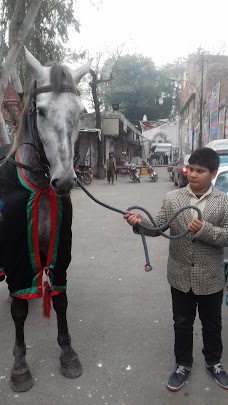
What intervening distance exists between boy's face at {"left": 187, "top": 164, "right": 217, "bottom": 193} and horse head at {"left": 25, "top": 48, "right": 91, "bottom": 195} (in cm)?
80

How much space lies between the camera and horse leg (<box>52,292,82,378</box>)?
265 centimetres

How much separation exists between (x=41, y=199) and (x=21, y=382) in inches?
52.9

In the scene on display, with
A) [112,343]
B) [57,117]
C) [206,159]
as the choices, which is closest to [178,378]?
[112,343]

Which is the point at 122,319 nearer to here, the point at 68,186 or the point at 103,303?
the point at 103,303

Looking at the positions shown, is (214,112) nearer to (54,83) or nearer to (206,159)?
(206,159)

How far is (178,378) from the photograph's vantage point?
2512mm

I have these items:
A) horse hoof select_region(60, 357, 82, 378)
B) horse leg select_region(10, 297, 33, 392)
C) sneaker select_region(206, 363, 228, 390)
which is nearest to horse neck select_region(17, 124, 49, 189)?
horse leg select_region(10, 297, 33, 392)

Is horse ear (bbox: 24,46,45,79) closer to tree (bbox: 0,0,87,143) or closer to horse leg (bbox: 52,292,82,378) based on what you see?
horse leg (bbox: 52,292,82,378)

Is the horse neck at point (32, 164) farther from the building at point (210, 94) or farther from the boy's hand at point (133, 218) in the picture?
the building at point (210, 94)

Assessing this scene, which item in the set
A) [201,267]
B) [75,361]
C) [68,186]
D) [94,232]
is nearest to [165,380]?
[75,361]

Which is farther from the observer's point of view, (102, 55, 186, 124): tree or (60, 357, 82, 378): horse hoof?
(102, 55, 186, 124): tree

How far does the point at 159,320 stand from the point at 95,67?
1800cm

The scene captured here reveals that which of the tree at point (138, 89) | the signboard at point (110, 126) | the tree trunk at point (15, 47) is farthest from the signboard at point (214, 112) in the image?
the tree at point (138, 89)

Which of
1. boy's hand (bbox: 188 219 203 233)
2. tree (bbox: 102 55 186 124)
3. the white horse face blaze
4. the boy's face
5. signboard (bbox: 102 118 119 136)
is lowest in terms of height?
boy's hand (bbox: 188 219 203 233)
